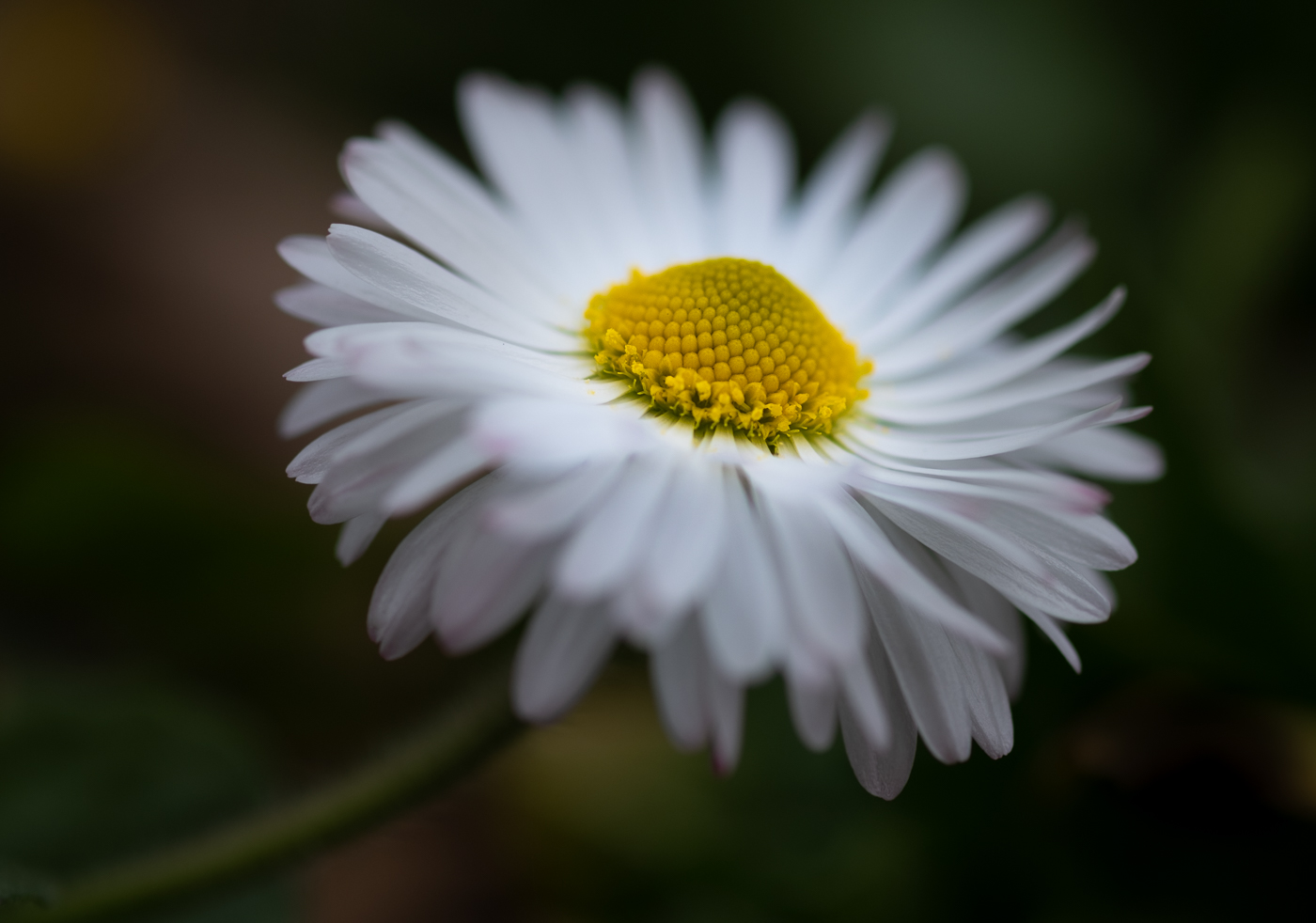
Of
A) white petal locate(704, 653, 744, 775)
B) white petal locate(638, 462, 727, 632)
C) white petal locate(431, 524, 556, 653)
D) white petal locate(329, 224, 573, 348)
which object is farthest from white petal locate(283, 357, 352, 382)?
white petal locate(704, 653, 744, 775)

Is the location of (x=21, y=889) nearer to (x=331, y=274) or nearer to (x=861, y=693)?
(x=331, y=274)

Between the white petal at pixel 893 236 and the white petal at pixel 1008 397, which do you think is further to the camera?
the white petal at pixel 893 236

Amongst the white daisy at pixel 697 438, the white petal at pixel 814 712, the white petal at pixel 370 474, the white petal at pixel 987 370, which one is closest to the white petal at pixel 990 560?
the white daisy at pixel 697 438

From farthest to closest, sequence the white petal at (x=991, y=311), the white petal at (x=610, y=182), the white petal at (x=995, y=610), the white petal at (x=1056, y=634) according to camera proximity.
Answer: the white petal at (x=610, y=182) < the white petal at (x=991, y=311) < the white petal at (x=995, y=610) < the white petal at (x=1056, y=634)

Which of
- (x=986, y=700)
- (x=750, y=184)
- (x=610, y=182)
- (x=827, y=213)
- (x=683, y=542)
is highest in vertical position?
(x=610, y=182)

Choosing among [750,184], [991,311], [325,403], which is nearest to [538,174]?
[750,184]

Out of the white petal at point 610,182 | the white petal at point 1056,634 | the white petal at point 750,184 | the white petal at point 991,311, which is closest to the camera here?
the white petal at point 1056,634

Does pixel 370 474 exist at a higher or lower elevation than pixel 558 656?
higher

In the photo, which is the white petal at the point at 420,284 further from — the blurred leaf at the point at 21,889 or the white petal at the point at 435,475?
the blurred leaf at the point at 21,889
